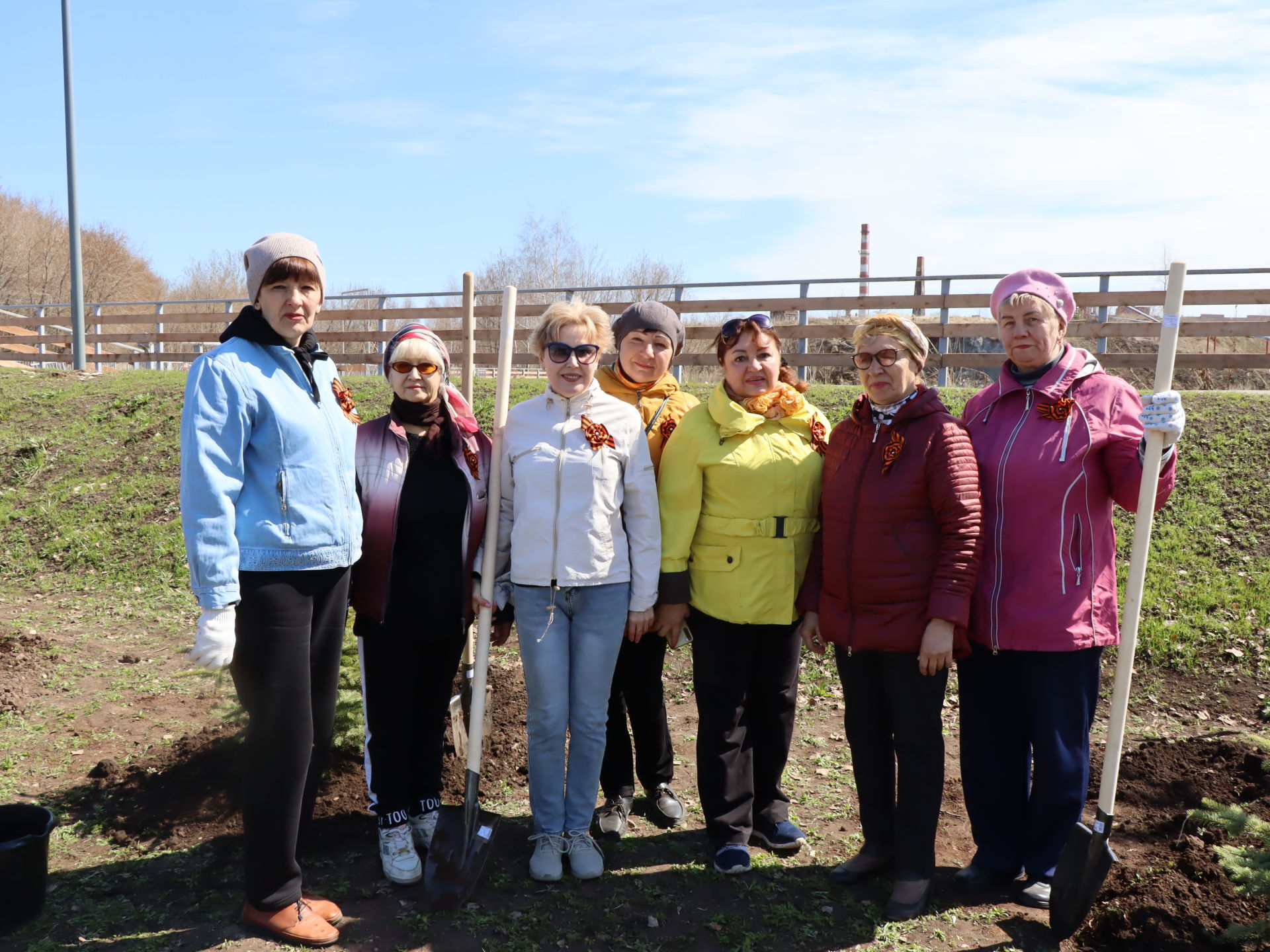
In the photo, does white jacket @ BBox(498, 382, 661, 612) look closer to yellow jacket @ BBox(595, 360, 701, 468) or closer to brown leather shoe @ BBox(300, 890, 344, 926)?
yellow jacket @ BBox(595, 360, 701, 468)

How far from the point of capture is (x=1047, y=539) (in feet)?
10.9

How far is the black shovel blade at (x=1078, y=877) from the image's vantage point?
3117mm

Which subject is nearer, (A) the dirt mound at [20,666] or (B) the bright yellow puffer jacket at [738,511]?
(B) the bright yellow puffer jacket at [738,511]

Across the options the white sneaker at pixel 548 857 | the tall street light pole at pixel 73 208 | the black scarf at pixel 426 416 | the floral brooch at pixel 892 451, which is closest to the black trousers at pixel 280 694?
the black scarf at pixel 426 416

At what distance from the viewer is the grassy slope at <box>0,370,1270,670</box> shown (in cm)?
597

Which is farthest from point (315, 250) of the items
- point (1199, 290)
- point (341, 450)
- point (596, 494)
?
point (1199, 290)

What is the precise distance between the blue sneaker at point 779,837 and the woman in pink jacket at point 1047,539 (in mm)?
645

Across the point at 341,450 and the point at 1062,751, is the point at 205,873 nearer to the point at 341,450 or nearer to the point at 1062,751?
the point at 341,450

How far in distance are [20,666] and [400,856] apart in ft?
12.4

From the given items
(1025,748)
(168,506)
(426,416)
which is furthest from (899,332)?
(168,506)

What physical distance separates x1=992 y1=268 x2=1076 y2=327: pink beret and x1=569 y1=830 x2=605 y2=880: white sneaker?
2.53 m

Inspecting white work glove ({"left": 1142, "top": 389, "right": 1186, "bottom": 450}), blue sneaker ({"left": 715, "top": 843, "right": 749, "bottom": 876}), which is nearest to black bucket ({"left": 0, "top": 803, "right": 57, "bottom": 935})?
blue sneaker ({"left": 715, "top": 843, "right": 749, "bottom": 876})

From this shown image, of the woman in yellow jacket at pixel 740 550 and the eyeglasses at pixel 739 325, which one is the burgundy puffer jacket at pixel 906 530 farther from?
the eyeglasses at pixel 739 325

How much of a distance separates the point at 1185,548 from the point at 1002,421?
4.15 metres
